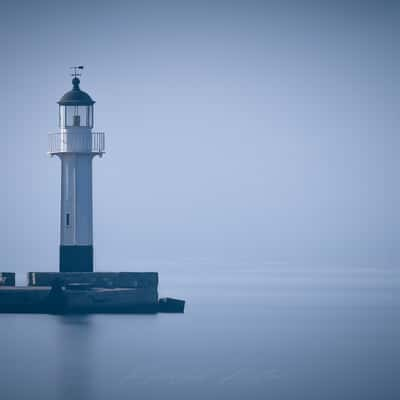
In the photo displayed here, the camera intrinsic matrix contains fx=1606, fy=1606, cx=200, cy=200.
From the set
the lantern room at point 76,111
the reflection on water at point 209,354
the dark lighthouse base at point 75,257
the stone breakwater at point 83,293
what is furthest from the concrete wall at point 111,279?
the lantern room at point 76,111

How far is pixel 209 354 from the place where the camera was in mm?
50219

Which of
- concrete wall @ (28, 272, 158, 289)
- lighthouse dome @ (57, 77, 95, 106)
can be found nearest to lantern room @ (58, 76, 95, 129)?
lighthouse dome @ (57, 77, 95, 106)

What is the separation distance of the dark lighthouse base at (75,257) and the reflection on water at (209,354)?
2083 mm

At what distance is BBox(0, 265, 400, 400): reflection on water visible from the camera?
42659mm

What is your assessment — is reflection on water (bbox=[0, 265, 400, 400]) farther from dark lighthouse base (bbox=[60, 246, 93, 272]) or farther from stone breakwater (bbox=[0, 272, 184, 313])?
dark lighthouse base (bbox=[60, 246, 93, 272])

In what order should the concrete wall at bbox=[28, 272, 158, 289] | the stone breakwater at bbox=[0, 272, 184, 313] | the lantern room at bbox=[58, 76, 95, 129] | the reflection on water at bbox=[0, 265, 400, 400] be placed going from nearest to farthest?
the reflection on water at bbox=[0, 265, 400, 400]
the stone breakwater at bbox=[0, 272, 184, 313]
the concrete wall at bbox=[28, 272, 158, 289]
the lantern room at bbox=[58, 76, 95, 129]

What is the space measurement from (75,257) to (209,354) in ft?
22.0

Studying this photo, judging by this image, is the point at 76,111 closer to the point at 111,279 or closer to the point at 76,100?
the point at 76,100

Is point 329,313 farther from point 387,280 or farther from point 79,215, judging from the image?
point 387,280

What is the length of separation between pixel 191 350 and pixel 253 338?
16.9 ft

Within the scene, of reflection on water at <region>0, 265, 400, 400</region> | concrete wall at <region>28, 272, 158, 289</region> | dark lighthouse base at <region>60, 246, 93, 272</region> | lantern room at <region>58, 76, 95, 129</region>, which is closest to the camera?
reflection on water at <region>0, 265, 400, 400</region>

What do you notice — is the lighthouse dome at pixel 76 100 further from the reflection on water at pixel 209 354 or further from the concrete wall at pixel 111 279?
the reflection on water at pixel 209 354

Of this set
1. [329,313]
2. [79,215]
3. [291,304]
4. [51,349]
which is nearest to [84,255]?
[79,215]

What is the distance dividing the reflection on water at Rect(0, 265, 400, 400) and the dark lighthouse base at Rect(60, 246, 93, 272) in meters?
2.08
